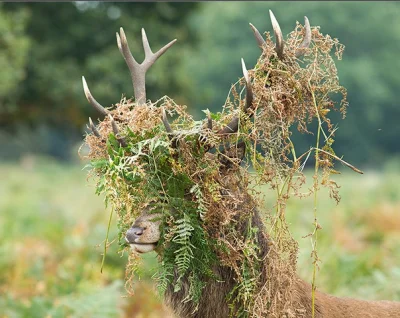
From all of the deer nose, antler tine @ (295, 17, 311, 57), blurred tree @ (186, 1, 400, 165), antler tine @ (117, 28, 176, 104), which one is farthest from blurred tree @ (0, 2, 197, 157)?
the deer nose

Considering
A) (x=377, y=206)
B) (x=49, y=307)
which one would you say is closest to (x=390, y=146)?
(x=377, y=206)

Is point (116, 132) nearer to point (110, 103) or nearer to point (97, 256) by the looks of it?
point (97, 256)

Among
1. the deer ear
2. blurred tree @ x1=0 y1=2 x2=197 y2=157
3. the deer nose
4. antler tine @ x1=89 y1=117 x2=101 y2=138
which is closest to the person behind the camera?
the deer nose

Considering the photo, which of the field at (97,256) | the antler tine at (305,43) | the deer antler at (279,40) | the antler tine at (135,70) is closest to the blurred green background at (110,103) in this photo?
the field at (97,256)

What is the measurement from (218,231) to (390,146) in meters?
43.1

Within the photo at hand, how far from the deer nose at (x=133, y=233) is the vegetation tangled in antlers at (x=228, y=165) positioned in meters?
0.15

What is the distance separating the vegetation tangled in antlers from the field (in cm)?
43

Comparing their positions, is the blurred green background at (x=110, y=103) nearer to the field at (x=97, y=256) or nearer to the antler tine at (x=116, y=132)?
the field at (x=97, y=256)

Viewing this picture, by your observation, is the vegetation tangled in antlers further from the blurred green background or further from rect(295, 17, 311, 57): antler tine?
the blurred green background

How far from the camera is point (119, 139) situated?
4098 millimetres

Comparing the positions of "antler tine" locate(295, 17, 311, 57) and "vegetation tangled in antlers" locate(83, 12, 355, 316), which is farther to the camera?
"antler tine" locate(295, 17, 311, 57)

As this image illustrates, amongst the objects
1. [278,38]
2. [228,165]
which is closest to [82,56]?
[228,165]

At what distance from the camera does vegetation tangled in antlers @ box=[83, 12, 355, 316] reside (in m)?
4.05

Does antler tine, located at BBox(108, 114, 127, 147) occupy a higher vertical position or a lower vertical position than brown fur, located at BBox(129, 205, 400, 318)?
higher
